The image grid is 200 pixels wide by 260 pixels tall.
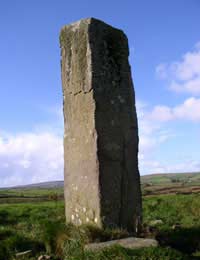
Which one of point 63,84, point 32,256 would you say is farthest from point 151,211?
point 32,256

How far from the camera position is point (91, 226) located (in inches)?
354

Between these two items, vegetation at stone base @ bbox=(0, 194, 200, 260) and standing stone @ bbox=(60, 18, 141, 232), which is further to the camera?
standing stone @ bbox=(60, 18, 141, 232)

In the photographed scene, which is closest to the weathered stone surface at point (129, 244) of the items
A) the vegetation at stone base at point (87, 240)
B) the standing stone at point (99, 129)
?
the vegetation at stone base at point (87, 240)

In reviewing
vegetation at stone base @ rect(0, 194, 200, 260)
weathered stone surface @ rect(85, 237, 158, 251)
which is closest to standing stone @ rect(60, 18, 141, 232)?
vegetation at stone base @ rect(0, 194, 200, 260)

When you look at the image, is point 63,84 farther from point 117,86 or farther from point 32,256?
point 32,256

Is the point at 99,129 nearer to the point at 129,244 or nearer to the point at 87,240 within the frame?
the point at 87,240

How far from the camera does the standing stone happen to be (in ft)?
31.5

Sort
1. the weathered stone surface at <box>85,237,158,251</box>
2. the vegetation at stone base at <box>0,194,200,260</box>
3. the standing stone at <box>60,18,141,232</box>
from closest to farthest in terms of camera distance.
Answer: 1. the vegetation at stone base at <box>0,194,200,260</box>
2. the weathered stone surface at <box>85,237,158,251</box>
3. the standing stone at <box>60,18,141,232</box>

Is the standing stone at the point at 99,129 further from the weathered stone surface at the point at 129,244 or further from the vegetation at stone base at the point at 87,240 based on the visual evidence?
the weathered stone surface at the point at 129,244

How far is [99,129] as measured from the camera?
31.6 feet

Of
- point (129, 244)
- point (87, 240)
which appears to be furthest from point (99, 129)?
point (129, 244)

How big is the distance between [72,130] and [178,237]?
3634 millimetres

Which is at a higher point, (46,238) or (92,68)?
(92,68)

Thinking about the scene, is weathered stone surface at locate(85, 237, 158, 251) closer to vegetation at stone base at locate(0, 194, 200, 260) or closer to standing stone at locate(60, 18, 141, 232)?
vegetation at stone base at locate(0, 194, 200, 260)
